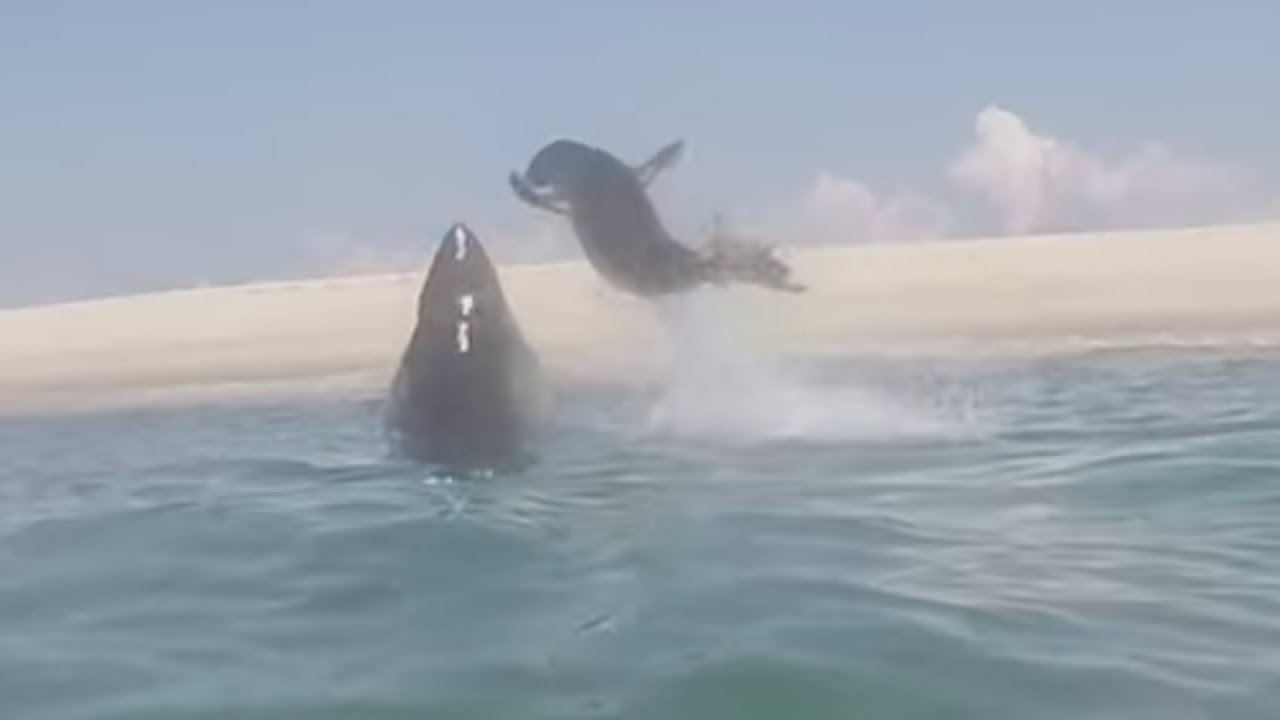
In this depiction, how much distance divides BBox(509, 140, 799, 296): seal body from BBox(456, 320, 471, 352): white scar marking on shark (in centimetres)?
146

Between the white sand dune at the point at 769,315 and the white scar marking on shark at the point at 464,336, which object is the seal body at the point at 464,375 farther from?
the white sand dune at the point at 769,315

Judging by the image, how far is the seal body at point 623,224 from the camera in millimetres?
11305

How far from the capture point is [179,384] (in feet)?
83.4

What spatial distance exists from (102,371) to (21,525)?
20335 mm

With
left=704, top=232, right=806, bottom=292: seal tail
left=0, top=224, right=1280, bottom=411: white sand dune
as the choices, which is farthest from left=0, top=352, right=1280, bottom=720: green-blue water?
left=0, top=224, right=1280, bottom=411: white sand dune

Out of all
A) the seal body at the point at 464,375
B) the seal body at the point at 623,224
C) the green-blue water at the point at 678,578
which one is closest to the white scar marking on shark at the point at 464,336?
the seal body at the point at 464,375

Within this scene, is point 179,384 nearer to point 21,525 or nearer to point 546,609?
point 21,525

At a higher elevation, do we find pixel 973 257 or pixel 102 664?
pixel 973 257

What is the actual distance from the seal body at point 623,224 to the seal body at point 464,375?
118 cm

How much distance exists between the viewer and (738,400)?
13.8 m

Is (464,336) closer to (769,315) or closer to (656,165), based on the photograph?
(656,165)

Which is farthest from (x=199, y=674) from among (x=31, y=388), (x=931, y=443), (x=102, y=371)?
(x=102, y=371)

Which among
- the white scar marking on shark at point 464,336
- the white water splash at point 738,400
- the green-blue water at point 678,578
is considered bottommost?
the green-blue water at point 678,578

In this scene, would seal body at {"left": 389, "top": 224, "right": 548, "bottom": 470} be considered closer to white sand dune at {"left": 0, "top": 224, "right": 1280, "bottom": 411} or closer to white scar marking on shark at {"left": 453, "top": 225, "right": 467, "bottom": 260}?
white scar marking on shark at {"left": 453, "top": 225, "right": 467, "bottom": 260}
